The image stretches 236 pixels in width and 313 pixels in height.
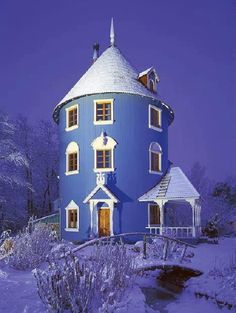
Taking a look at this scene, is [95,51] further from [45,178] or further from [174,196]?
[45,178]

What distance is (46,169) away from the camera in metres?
34.4

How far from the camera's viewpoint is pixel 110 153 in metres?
21.0

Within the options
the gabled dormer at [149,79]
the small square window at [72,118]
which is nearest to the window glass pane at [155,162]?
the gabled dormer at [149,79]

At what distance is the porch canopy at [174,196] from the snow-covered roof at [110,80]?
5066mm

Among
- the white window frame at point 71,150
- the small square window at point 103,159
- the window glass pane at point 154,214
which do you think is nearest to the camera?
the small square window at point 103,159

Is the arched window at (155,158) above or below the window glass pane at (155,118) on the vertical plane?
below

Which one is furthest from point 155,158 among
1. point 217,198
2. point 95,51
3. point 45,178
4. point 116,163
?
point 45,178

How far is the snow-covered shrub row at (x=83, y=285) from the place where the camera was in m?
5.98

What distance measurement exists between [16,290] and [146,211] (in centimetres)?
1421

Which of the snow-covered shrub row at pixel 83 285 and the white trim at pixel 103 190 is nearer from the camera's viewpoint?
the snow-covered shrub row at pixel 83 285

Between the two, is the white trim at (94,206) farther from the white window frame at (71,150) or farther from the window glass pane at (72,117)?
the window glass pane at (72,117)

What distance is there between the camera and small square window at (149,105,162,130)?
2195 centimetres

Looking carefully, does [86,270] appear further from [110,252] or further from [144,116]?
[144,116]

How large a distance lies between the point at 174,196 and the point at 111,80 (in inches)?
292
